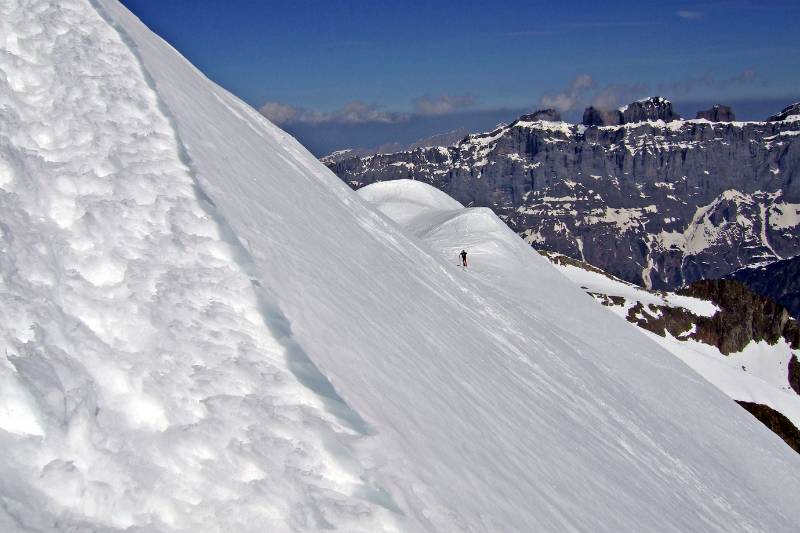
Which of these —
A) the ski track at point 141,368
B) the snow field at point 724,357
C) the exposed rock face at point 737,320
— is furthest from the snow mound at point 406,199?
the exposed rock face at point 737,320

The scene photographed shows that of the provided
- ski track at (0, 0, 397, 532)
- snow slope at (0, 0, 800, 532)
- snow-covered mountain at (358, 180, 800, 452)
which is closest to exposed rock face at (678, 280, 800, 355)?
snow-covered mountain at (358, 180, 800, 452)

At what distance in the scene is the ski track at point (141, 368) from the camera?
14.7 ft

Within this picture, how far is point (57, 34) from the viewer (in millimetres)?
10961

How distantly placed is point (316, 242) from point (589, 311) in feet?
71.9

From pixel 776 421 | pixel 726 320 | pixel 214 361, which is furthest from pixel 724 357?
pixel 214 361

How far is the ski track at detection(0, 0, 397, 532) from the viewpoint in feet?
14.7

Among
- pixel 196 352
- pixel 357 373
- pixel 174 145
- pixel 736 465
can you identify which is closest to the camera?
pixel 196 352

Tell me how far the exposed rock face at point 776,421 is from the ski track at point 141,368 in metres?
62.5

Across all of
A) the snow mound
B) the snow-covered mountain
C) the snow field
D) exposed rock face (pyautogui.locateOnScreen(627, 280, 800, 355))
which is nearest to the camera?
the snow-covered mountain

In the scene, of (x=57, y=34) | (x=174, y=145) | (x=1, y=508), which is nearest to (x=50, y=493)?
(x=1, y=508)

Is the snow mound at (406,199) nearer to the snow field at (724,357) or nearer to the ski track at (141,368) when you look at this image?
the snow field at (724,357)

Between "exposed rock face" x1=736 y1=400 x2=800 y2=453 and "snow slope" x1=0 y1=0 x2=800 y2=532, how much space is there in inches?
2057

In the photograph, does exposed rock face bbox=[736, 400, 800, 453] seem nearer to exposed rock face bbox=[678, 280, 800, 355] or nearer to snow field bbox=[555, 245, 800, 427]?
snow field bbox=[555, 245, 800, 427]

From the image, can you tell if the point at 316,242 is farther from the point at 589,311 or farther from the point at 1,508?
the point at 589,311
